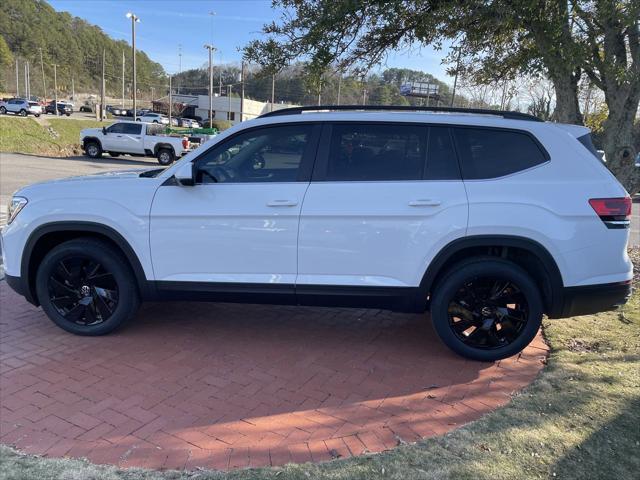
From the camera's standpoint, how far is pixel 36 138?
28.2 m

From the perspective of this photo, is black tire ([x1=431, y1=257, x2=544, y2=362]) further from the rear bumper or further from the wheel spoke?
the rear bumper

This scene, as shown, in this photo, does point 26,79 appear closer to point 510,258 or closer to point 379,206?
point 379,206

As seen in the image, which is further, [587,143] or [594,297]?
[587,143]

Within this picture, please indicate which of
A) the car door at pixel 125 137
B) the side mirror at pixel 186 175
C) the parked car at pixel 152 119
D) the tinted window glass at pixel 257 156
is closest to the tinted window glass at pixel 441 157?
the tinted window glass at pixel 257 156

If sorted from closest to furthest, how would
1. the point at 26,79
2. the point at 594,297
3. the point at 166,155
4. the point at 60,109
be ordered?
the point at 594,297 < the point at 166,155 < the point at 60,109 < the point at 26,79

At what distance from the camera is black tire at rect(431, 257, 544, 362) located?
3826 mm

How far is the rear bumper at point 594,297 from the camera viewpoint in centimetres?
379

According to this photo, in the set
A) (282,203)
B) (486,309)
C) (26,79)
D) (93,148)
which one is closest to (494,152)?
(486,309)

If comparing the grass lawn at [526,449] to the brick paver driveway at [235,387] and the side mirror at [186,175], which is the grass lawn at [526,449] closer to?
the brick paver driveway at [235,387]

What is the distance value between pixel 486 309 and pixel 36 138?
30.3 meters

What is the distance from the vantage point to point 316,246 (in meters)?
3.85

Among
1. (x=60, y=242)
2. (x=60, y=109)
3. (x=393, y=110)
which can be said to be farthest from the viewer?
(x=60, y=109)

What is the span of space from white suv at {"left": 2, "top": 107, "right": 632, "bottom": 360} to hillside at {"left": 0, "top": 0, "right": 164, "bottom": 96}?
106 m

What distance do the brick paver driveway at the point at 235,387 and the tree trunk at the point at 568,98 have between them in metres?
3.37
